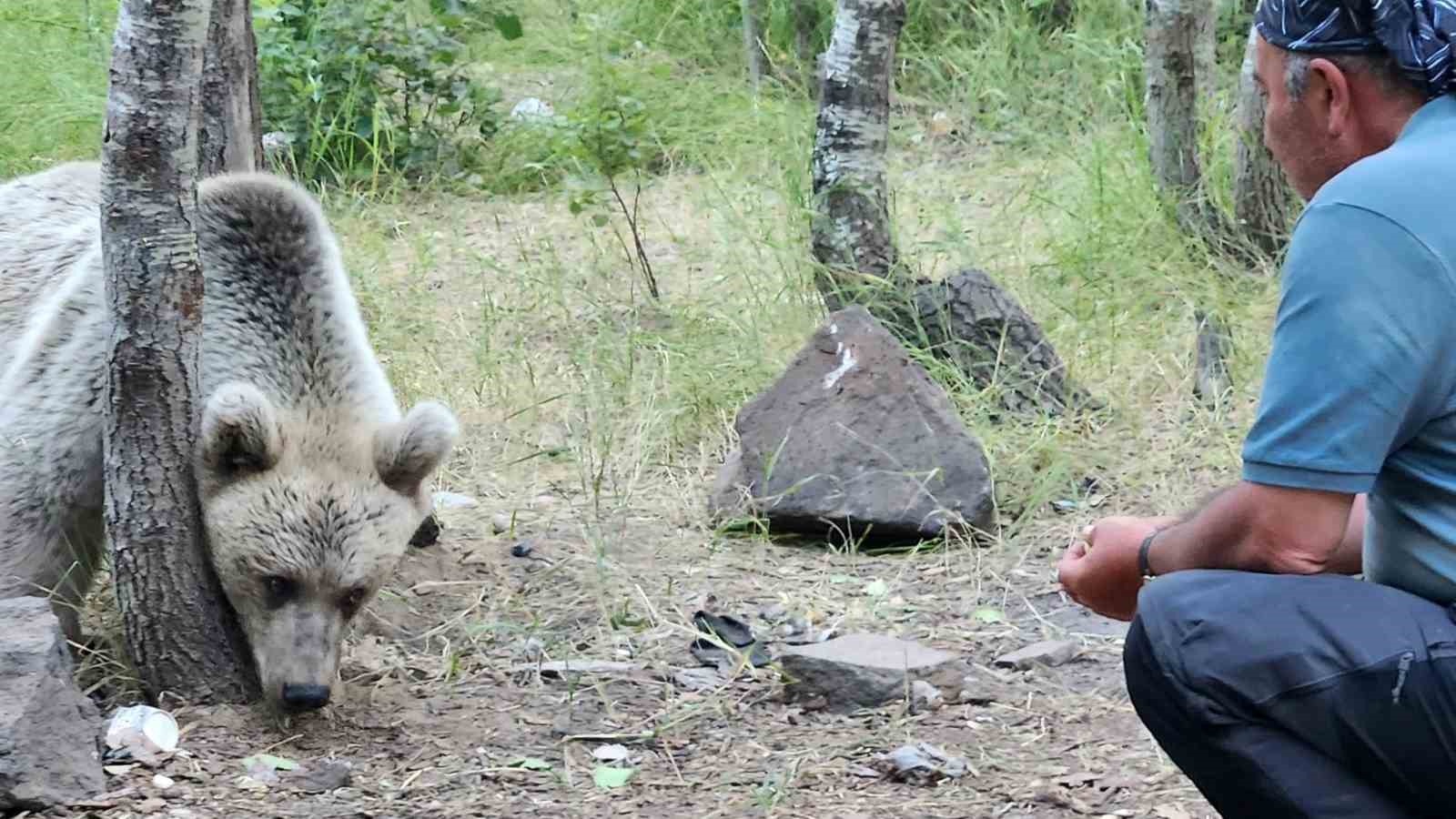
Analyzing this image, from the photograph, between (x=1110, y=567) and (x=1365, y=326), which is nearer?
(x=1365, y=326)

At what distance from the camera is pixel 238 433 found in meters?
4.08

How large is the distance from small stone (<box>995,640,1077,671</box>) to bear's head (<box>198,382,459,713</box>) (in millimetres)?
1596

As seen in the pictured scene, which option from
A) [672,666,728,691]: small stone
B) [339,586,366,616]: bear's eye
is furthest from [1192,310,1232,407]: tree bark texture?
[339,586,366,616]: bear's eye

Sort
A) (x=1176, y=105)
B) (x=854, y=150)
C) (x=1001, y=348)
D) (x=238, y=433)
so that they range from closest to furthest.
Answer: (x=238, y=433), (x=1001, y=348), (x=854, y=150), (x=1176, y=105)

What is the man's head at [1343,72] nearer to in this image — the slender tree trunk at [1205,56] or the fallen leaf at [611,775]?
the fallen leaf at [611,775]

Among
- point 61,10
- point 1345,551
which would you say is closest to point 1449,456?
point 1345,551

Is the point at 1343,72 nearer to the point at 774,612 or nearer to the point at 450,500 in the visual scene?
the point at 774,612

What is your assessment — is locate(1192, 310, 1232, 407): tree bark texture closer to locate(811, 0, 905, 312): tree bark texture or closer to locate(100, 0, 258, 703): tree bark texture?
locate(811, 0, 905, 312): tree bark texture

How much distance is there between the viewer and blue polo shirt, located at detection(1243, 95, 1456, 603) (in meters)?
2.35

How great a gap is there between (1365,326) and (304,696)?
8.68ft

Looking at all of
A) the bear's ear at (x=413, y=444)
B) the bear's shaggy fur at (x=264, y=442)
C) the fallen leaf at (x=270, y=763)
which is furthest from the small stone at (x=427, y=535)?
the fallen leaf at (x=270, y=763)

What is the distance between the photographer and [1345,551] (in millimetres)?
3027

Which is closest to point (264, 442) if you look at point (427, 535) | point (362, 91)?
point (427, 535)

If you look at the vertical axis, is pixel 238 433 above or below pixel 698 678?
above
